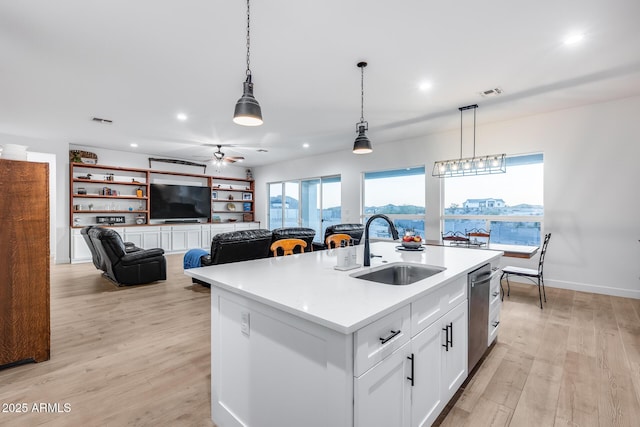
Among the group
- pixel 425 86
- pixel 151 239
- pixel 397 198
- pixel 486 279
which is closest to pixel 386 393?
pixel 486 279

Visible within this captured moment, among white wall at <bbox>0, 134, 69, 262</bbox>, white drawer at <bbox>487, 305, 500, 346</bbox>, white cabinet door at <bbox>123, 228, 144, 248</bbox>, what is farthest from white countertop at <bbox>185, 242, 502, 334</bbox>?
white wall at <bbox>0, 134, 69, 262</bbox>

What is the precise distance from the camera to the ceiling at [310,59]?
7.49ft

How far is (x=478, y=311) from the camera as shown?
7.15 feet

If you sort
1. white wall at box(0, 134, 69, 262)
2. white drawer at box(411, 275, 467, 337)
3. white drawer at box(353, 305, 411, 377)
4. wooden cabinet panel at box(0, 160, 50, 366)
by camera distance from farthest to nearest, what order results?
white wall at box(0, 134, 69, 262) → wooden cabinet panel at box(0, 160, 50, 366) → white drawer at box(411, 275, 467, 337) → white drawer at box(353, 305, 411, 377)

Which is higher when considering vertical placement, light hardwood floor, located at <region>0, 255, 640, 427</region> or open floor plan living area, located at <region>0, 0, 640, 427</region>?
open floor plan living area, located at <region>0, 0, 640, 427</region>

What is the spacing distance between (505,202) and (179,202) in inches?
310

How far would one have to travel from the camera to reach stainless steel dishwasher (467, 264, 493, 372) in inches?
80.9

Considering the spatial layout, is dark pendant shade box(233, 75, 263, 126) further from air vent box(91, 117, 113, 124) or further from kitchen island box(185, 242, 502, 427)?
air vent box(91, 117, 113, 124)

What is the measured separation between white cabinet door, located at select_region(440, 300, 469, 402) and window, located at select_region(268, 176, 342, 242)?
5738mm

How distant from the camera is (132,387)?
2072 millimetres

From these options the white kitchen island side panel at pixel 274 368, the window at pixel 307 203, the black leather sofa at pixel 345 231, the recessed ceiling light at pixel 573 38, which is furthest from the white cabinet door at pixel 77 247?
the recessed ceiling light at pixel 573 38

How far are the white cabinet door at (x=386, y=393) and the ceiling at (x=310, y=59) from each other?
2.39 m

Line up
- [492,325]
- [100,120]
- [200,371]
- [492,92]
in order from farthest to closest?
[100,120], [492,92], [492,325], [200,371]

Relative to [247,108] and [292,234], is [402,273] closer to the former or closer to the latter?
[247,108]
